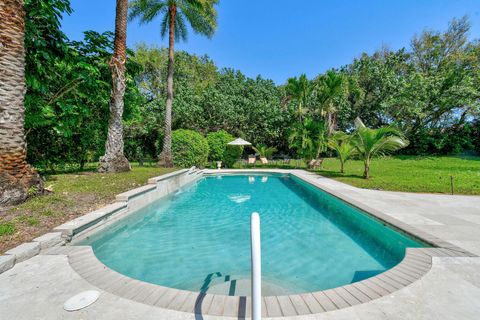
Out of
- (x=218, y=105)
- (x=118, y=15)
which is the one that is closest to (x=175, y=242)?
(x=118, y=15)

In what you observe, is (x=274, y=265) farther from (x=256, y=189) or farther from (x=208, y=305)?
(x=256, y=189)

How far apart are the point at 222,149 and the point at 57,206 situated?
14030 millimetres

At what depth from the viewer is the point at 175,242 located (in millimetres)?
5086

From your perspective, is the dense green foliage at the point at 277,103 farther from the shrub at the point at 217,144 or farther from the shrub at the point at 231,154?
the shrub at the point at 217,144

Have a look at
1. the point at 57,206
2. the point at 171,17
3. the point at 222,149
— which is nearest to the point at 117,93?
the point at 57,206

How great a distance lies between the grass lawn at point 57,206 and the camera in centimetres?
383

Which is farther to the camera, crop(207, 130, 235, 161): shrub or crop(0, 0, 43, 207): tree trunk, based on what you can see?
crop(207, 130, 235, 161): shrub

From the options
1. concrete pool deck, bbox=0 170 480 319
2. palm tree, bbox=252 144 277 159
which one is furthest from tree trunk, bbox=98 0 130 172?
palm tree, bbox=252 144 277 159

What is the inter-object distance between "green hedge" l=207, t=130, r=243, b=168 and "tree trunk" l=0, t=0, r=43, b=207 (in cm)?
1346

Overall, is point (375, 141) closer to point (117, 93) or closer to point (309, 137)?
point (309, 137)

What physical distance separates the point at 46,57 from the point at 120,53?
3257 mm

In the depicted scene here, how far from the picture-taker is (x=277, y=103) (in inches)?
933

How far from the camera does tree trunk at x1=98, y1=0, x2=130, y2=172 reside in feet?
31.8

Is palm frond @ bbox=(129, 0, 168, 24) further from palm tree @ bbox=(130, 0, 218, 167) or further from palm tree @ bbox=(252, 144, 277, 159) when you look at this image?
palm tree @ bbox=(252, 144, 277, 159)
